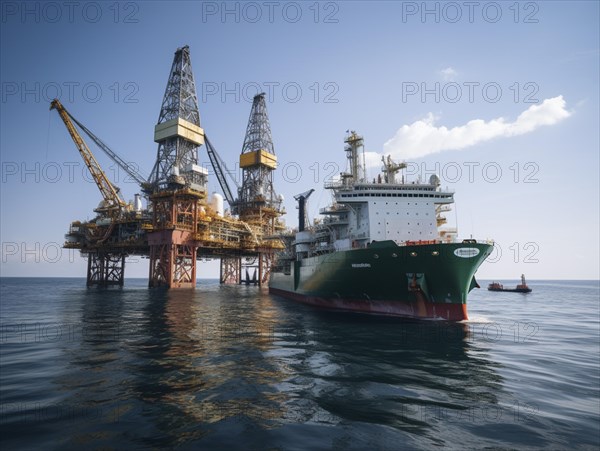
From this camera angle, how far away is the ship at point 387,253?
21.8 meters

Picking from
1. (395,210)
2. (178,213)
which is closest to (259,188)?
(178,213)

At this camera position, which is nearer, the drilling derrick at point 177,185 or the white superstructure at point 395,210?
the white superstructure at point 395,210

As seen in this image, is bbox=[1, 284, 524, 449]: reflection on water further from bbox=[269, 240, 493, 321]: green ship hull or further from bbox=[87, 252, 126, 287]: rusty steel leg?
bbox=[87, 252, 126, 287]: rusty steel leg

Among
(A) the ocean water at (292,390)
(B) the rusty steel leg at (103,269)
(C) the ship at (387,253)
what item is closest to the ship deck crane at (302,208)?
(C) the ship at (387,253)

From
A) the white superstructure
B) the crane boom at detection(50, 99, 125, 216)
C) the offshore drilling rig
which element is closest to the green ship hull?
the white superstructure

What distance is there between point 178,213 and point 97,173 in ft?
84.8

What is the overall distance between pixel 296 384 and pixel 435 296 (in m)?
15.8

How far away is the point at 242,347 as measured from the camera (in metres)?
14.6

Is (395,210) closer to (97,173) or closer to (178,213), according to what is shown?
(178,213)

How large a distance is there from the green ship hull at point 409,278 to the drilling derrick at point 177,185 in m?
34.9

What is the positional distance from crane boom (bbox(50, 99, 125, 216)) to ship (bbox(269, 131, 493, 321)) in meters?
A: 44.6

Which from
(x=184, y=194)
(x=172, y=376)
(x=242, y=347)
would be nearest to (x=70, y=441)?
(x=172, y=376)

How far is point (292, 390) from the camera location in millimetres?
9398

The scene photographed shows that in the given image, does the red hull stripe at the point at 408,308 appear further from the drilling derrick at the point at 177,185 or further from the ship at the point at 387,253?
the drilling derrick at the point at 177,185
